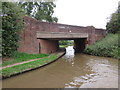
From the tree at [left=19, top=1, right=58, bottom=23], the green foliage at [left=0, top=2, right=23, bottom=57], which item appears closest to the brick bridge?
the green foliage at [left=0, top=2, right=23, bottom=57]

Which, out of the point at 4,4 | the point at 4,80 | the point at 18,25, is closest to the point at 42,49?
the point at 18,25

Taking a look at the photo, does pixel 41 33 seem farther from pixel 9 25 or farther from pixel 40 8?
pixel 40 8

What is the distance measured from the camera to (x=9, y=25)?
7742 millimetres

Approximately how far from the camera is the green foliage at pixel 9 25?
764 cm

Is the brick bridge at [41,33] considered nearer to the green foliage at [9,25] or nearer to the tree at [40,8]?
the green foliage at [9,25]

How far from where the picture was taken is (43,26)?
1232cm

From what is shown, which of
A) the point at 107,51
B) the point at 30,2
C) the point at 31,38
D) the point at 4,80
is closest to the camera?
the point at 4,80

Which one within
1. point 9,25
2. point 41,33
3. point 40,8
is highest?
point 40,8

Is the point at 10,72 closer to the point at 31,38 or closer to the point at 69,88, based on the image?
the point at 69,88

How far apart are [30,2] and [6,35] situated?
48.4ft

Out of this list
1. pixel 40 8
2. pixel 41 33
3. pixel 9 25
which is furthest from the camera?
pixel 40 8

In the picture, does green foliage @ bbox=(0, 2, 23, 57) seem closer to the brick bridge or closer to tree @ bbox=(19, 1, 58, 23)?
the brick bridge

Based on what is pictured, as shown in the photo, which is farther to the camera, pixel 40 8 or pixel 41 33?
pixel 40 8

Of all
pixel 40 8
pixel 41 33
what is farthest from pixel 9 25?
pixel 40 8
